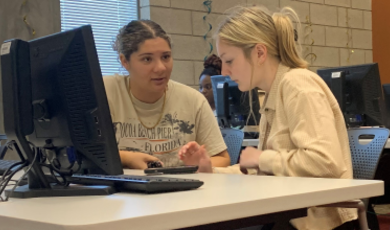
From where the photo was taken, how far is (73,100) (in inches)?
43.5

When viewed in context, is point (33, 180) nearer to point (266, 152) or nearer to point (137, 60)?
point (266, 152)

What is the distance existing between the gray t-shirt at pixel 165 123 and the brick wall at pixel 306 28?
244 cm

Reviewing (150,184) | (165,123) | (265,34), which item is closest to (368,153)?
(265,34)

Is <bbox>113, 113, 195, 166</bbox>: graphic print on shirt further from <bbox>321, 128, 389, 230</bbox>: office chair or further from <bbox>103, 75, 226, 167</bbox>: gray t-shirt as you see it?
<bbox>321, 128, 389, 230</bbox>: office chair

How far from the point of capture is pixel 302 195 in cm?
94

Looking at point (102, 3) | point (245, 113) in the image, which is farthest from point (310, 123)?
point (102, 3)

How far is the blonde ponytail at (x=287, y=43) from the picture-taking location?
1562 mm

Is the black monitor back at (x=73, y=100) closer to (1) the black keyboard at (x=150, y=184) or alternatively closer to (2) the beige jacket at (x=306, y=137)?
(1) the black keyboard at (x=150, y=184)

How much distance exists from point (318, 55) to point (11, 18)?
339 cm

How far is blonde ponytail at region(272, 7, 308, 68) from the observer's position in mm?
1562

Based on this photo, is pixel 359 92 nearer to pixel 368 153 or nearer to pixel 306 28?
pixel 368 153

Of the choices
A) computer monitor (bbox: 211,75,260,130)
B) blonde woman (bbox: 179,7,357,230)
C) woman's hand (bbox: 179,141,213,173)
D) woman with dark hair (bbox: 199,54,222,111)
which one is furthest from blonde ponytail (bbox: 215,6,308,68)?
woman with dark hair (bbox: 199,54,222,111)

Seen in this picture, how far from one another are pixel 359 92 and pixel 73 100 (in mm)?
2683

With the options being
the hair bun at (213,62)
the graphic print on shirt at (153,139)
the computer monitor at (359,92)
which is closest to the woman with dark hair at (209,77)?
the hair bun at (213,62)
